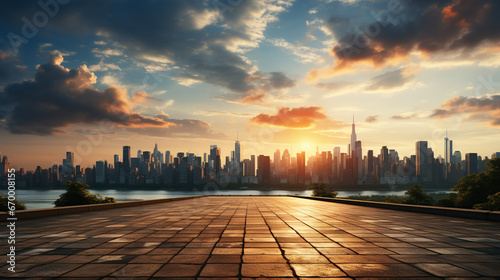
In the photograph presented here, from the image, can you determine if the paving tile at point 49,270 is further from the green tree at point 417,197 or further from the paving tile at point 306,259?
the green tree at point 417,197

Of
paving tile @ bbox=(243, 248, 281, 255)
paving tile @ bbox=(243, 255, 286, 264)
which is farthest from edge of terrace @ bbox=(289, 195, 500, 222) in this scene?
paving tile @ bbox=(243, 255, 286, 264)

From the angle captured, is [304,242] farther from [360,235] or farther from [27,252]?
[27,252]

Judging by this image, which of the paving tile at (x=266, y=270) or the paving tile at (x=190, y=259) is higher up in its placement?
the paving tile at (x=266, y=270)

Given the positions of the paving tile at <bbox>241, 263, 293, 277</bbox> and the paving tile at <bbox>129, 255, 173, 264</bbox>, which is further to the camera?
the paving tile at <bbox>129, 255, 173, 264</bbox>

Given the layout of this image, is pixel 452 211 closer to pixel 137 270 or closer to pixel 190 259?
pixel 190 259

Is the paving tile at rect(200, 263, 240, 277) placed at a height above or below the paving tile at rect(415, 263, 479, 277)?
above

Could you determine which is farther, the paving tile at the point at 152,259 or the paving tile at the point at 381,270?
the paving tile at the point at 152,259

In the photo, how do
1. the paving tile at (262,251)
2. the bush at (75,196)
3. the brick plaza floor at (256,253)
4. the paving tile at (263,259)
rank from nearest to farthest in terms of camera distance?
the brick plaza floor at (256,253) → the paving tile at (263,259) → the paving tile at (262,251) → the bush at (75,196)

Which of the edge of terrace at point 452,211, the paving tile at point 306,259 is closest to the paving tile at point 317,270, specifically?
the paving tile at point 306,259

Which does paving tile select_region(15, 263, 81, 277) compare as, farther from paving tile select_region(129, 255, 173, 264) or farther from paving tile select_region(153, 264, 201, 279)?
paving tile select_region(153, 264, 201, 279)
